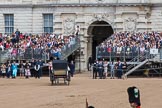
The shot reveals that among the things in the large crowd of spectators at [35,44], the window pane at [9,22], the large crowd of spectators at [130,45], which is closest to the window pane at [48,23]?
the large crowd of spectators at [35,44]

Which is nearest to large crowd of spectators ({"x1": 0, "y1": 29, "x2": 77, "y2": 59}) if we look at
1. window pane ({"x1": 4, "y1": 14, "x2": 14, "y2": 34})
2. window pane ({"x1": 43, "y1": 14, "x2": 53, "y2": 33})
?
window pane ({"x1": 43, "y1": 14, "x2": 53, "y2": 33})

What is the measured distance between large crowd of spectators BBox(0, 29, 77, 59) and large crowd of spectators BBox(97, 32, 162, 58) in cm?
392

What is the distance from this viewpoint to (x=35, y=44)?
5150 centimetres

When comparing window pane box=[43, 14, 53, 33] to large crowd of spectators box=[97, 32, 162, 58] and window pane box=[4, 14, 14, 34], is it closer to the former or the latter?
window pane box=[4, 14, 14, 34]

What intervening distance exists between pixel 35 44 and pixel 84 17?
624cm

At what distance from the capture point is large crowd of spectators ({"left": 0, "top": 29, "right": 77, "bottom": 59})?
49406 millimetres

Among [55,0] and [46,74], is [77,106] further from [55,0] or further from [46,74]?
[55,0]

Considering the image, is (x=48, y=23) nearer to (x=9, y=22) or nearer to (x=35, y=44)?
(x=9, y=22)

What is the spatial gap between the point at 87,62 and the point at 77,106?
3025 centimetres

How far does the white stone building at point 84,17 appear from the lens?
175 feet

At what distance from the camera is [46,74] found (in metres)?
50.5

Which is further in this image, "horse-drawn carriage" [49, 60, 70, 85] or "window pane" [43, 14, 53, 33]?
"window pane" [43, 14, 53, 33]

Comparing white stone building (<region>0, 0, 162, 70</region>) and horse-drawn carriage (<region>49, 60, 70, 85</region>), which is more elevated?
white stone building (<region>0, 0, 162, 70</region>)

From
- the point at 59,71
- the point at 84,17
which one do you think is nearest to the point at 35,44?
the point at 84,17
